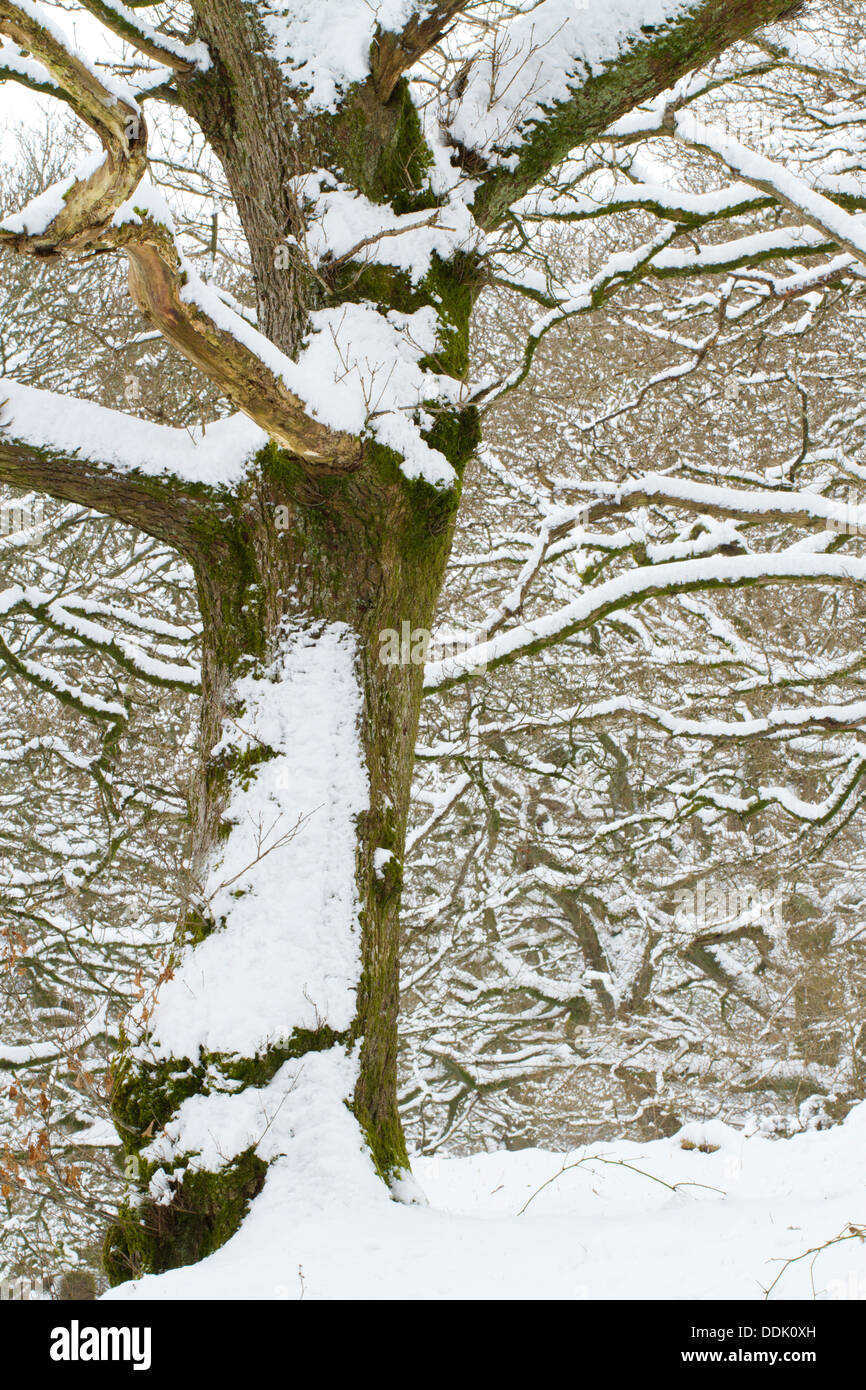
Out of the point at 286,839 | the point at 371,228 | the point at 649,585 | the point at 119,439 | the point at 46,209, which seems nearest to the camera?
the point at 46,209

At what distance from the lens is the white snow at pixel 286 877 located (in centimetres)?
307

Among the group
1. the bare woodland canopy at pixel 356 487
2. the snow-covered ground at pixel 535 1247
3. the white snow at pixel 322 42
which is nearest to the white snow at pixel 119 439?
the bare woodland canopy at pixel 356 487

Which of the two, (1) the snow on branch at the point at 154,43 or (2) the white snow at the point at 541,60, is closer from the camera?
(2) the white snow at the point at 541,60

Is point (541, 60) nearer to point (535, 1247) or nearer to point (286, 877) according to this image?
point (286, 877)

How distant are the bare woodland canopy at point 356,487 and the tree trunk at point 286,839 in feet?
0.04

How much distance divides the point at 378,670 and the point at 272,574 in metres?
0.52

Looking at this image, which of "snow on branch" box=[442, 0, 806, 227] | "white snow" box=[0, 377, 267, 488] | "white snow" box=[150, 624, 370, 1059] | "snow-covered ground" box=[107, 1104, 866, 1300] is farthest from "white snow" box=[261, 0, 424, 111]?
"snow-covered ground" box=[107, 1104, 866, 1300]

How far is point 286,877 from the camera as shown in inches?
128

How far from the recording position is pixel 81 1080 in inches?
112

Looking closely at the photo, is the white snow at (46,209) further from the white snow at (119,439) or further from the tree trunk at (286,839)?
the tree trunk at (286,839)

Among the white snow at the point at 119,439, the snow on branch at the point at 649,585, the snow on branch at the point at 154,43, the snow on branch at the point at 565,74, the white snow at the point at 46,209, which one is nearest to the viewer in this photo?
the white snow at the point at 46,209

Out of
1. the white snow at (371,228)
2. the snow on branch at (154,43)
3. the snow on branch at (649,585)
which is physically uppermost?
the snow on branch at (154,43)

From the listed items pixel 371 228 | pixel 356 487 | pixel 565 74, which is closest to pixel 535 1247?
pixel 356 487

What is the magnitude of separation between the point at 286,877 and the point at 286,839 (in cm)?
13
